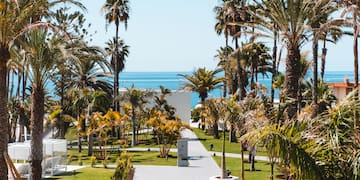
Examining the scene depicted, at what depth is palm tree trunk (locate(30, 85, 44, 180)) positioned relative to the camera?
1351 cm

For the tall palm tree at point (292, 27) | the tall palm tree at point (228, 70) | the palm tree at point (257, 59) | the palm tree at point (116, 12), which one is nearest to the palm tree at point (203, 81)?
the tall palm tree at point (228, 70)

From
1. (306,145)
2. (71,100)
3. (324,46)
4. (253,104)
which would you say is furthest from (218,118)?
(324,46)

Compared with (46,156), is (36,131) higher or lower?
higher

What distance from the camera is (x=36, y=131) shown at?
534 inches

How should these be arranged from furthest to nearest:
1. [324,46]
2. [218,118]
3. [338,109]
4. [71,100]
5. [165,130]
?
[324,46], [71,100], [165,130], [218,118], [338,109]

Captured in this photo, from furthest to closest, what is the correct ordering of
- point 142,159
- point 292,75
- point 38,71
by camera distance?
point 142,159, point 292,75, point 38,71

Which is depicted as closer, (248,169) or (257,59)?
(248,169)

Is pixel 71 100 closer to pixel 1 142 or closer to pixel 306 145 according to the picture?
pixel 1 142

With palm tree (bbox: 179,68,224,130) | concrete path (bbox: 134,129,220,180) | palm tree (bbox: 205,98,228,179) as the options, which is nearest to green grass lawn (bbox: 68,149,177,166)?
concrete path (bbox: 134,129,220,180)

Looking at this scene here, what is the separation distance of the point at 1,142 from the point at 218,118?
38.2 feet

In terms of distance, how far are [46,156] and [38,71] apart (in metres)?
10.4

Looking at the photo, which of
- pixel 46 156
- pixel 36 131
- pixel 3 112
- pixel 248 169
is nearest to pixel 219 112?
pixel 248 169

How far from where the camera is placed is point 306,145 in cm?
816

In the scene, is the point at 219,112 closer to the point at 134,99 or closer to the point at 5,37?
the point at 5,37
